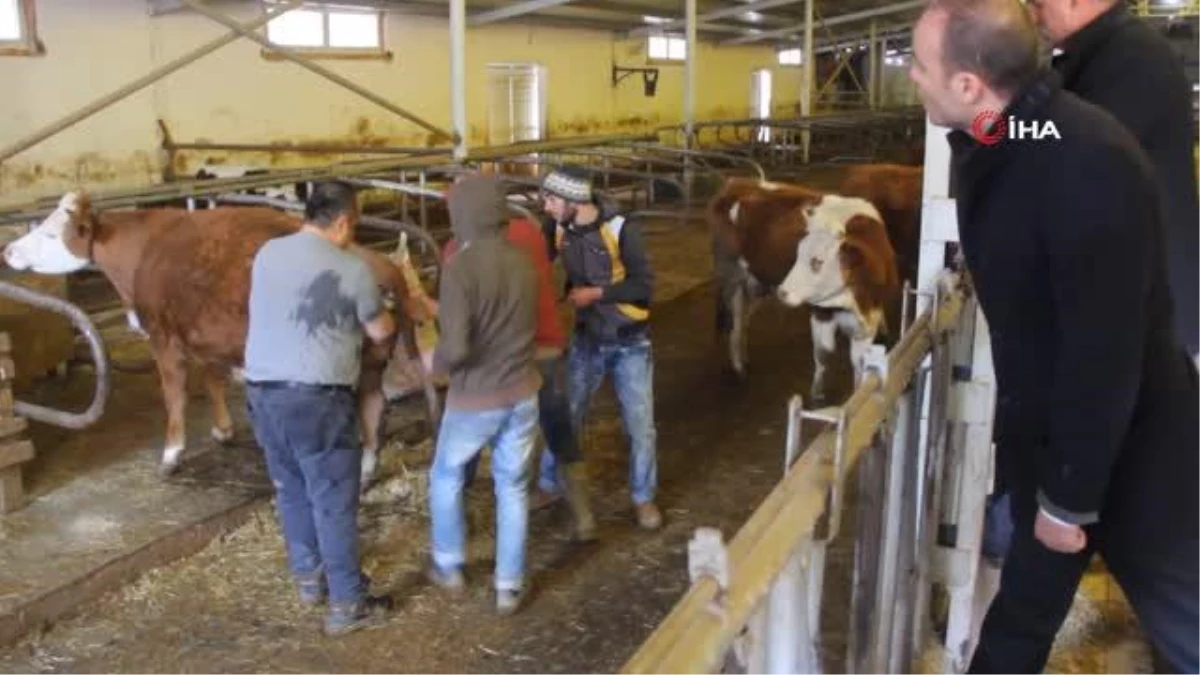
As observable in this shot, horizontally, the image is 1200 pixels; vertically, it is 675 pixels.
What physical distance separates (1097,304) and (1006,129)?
320 millimetres

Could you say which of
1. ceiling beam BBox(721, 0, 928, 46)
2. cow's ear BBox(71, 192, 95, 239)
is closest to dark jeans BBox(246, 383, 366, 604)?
cow's ear BBox(71, 192, 95, 239)

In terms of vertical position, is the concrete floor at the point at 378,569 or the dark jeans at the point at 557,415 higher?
the dark jeans at the point at 557,415

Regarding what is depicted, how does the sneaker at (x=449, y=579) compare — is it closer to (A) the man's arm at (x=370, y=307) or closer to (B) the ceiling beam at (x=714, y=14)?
(A) the man's arm at (x=370, y=307)

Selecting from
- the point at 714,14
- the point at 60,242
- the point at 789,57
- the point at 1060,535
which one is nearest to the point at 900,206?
the point at 60,242

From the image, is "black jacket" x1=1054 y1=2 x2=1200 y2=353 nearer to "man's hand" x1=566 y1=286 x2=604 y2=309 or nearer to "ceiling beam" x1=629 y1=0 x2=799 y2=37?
"man's hand" x1=566 y1=286 x2=604 y2=309

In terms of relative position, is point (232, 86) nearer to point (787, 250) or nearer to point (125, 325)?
point (125, 325)

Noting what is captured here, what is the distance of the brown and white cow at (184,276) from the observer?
4758 millimetres

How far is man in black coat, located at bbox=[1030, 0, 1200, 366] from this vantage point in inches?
91.0

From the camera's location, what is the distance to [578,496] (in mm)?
4469

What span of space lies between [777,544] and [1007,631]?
1132mm

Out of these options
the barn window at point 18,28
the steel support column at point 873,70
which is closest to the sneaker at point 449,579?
the barn window at point 18,28

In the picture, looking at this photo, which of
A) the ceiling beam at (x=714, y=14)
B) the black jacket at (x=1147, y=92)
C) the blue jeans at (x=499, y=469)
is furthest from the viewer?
the ceiling beam at (x=714, y=14)

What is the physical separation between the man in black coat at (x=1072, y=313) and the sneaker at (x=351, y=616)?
2.39m

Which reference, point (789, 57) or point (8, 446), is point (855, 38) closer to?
point (789, 57)
